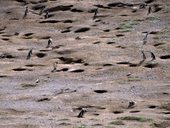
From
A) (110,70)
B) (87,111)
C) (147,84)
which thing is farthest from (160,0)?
(87,111)

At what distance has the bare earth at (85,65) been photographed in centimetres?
3180

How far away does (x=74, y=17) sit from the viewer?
64.4 m

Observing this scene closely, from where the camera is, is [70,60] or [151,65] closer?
[151,65]

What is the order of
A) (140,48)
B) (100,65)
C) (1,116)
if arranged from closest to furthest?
(1,116) < (100,65) < (140,48)

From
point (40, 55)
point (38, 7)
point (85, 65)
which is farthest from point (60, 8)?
point (85, 65)

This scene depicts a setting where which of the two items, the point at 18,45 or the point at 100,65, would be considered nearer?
the point at 100,65

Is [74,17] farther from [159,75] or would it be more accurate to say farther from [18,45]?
[159,75]

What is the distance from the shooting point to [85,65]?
4631 centimetres

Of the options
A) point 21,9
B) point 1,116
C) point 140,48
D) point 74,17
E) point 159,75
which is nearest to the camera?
point 1,116

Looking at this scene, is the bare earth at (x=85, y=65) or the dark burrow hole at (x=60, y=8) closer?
the bare earth at (x=85, y=65)

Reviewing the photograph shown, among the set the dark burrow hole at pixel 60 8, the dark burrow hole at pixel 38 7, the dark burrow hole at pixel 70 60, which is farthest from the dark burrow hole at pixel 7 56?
the dark burrow hole at pixel 38 7

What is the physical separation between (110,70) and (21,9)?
28.9 m

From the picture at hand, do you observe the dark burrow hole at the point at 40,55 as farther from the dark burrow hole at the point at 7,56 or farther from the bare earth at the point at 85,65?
the dark burrow hole at the point at 7,56

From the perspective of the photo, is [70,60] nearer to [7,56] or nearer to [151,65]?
[7,56]
